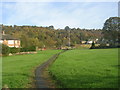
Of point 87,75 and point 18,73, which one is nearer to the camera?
point 87,75

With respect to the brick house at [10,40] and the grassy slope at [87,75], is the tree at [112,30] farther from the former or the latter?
the grassy slope at [87,75]

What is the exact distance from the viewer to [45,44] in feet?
329

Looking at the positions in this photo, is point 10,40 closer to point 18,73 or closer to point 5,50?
point 5,50

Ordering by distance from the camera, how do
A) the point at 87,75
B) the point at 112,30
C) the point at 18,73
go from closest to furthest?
the point at 87,75 < the point at 18,73 < the point at 112,30

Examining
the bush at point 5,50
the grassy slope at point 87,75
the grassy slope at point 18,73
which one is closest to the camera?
the grassy slope at point 87,75

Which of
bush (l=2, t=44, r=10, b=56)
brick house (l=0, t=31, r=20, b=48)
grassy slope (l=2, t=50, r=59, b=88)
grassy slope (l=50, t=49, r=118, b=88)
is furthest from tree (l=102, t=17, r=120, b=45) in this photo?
grassy slope (l=50, t=49, r=118, b=88)

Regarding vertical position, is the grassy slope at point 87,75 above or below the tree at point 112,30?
below

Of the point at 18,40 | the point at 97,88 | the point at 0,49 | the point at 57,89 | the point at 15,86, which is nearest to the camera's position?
the point at 97,88

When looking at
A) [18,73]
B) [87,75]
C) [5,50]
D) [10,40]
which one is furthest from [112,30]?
[87,75]

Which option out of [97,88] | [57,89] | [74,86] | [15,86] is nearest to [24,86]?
[15,86]

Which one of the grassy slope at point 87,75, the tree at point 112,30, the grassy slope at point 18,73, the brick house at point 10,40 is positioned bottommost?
the grassy slope at point 18,73

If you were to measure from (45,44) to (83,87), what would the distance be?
90.2m

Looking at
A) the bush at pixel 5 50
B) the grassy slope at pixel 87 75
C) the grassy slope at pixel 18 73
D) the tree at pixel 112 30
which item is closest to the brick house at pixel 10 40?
the bush at pixel 5 50

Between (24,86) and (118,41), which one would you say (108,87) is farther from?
(118,41)
